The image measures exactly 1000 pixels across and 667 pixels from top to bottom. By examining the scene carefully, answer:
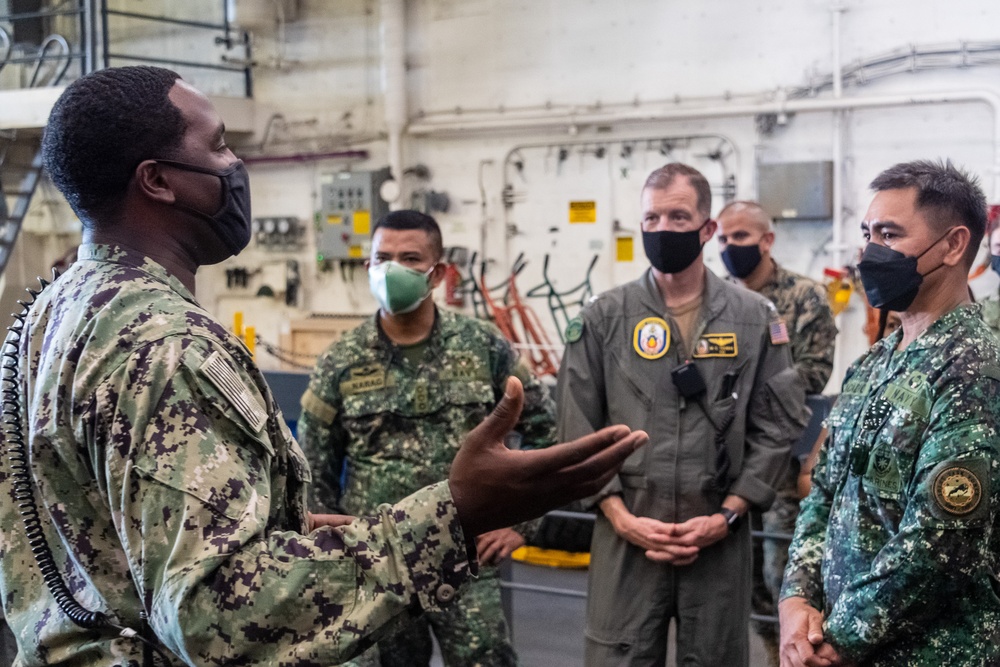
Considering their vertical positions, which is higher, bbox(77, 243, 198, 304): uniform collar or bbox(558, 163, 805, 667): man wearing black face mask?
bbox(77, 243, 198, 304): uniform collar

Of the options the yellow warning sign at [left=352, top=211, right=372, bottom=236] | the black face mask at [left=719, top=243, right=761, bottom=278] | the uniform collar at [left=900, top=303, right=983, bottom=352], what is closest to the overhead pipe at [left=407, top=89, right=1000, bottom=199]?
the yellow warning sign at [left=352, top=211, right=372, bottom=236]

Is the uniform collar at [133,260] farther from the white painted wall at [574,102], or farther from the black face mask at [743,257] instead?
the white painted wall at [574,102]

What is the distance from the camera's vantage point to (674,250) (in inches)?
127

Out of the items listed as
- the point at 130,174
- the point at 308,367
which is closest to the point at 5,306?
the point at 308,367

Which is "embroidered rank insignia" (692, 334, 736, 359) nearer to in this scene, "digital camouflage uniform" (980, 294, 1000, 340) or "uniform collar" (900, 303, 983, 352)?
"uniform collar" (900, 303, 983, 352)

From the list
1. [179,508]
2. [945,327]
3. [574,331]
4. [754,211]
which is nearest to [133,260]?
[179,508]

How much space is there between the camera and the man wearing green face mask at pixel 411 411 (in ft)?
10.3

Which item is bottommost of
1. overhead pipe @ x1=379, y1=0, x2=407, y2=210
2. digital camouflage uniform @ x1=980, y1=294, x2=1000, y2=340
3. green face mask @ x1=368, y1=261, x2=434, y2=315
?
digital camouflage uniform @ x1=980, y1=294, x2=1000, y2=340

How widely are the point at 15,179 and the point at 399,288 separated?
687cm

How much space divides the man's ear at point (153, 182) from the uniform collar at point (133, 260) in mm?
Result: 85

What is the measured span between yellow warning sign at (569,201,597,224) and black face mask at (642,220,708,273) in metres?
4.58

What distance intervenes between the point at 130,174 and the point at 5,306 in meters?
8.08

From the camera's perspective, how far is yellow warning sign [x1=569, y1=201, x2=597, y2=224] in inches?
307

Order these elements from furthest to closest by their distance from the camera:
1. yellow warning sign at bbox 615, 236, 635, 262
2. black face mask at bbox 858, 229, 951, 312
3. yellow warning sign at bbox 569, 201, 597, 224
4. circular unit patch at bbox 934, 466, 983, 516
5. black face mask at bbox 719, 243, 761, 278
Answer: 1. yellow warning sign at bbox 569, 201, 597, 224
2. yellow warning sign at bbox 615, 236, 635, 262
3. black face mask at bbox 719, 243, 761, 278
4. black face mask at bbox 858, 229, 951, 312
5. circular unit patch at bbox 934, 466, 983, 516
